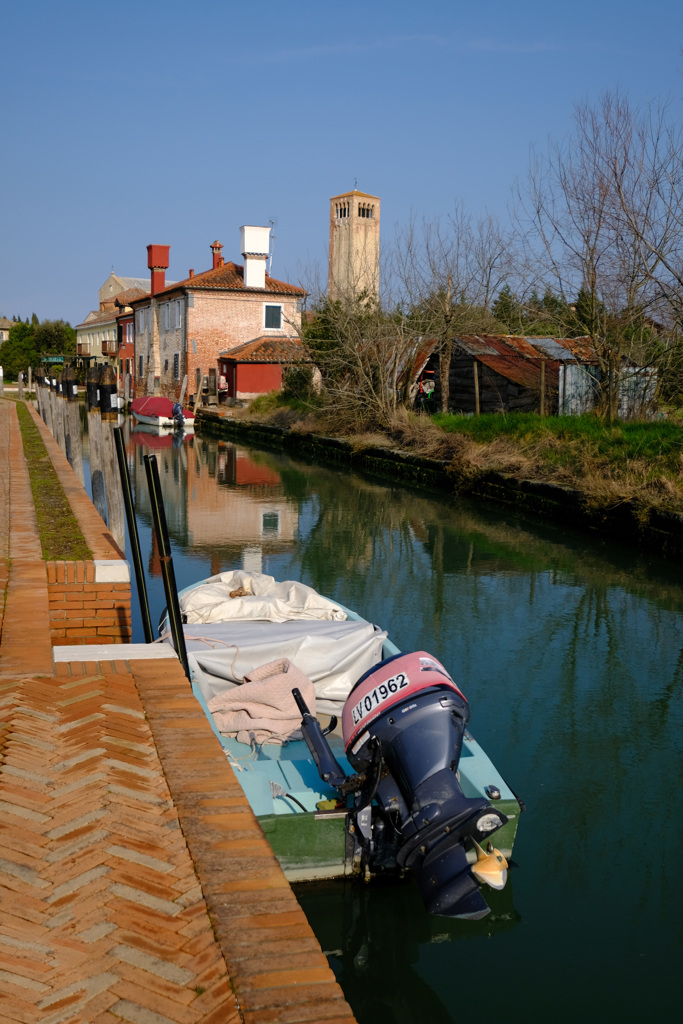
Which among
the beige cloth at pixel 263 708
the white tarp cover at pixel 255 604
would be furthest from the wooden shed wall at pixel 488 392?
the beige cloth at pixel 263 708

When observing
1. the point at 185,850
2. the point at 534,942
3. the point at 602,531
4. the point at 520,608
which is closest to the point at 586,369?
the point at 602,531

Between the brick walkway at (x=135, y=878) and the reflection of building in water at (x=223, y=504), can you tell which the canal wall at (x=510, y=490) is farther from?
the brick walkway at (x=135, y=878)

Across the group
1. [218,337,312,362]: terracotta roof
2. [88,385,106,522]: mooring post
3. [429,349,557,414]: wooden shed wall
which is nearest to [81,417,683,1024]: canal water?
[88,385,106,522]: mooring post

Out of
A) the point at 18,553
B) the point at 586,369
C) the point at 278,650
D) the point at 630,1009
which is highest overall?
the point at 586,369

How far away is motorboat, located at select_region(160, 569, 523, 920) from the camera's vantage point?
13.4ft

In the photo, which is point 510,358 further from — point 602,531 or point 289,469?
point 602,531

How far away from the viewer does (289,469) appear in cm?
2520

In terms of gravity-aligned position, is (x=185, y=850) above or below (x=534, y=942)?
above

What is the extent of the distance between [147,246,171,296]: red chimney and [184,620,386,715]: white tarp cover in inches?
1782

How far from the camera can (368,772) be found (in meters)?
4.45

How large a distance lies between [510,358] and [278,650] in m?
20.1

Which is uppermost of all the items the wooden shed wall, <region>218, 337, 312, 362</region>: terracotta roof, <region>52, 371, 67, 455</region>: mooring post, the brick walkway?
<region>218, 337, 312, 362</region>: terracotta roof

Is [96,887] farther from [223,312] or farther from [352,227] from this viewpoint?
[352,227]

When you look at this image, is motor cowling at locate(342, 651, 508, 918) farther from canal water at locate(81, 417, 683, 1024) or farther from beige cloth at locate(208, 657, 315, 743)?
beige cloth at locate(208, 657, 315, 743)
